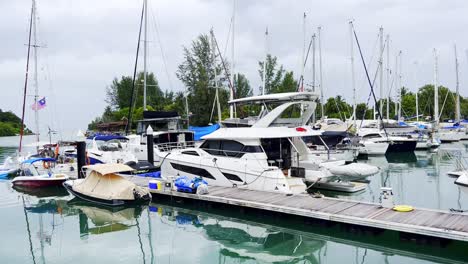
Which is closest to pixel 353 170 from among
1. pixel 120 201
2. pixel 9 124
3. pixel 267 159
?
pixel 267 159

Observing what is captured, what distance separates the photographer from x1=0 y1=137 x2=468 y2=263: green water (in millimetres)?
9633

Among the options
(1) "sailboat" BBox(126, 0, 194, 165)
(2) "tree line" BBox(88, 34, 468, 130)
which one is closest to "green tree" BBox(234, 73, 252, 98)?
(2) "tree line" BBox(88, 34, 468, 130)

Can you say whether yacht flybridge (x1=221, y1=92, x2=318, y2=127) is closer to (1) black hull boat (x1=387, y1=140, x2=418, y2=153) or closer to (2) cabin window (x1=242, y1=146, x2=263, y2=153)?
(2) cabin window (x1=242, y1=146, x2=263, y2=153)

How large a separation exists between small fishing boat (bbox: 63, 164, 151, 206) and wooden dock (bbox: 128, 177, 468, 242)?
5.26ft

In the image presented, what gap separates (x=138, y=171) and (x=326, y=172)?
933 cm

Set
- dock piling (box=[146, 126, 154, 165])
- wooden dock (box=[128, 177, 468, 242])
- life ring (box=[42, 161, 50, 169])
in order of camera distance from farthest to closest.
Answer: life ring (box=[42, 161, 50, 169]) → dock piling (box=[146, 126, 154, 165]) → wooden dock (box=[128, 177, 468, 242])

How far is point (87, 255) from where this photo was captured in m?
10.1

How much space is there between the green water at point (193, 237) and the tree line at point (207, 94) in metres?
18.0

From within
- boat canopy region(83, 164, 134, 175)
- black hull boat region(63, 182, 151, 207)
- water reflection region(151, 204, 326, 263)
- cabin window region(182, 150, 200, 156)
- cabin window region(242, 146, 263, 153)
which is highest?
cabin window region(242, 146, 263, 153)

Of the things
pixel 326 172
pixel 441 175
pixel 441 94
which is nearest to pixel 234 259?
pixel 326 172

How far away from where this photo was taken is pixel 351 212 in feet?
35.7

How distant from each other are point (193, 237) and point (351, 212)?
4459 millimetres

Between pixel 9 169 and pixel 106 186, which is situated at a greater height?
pixel 106 186

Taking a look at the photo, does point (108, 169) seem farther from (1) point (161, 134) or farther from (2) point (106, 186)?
(1) point (161, 134)
